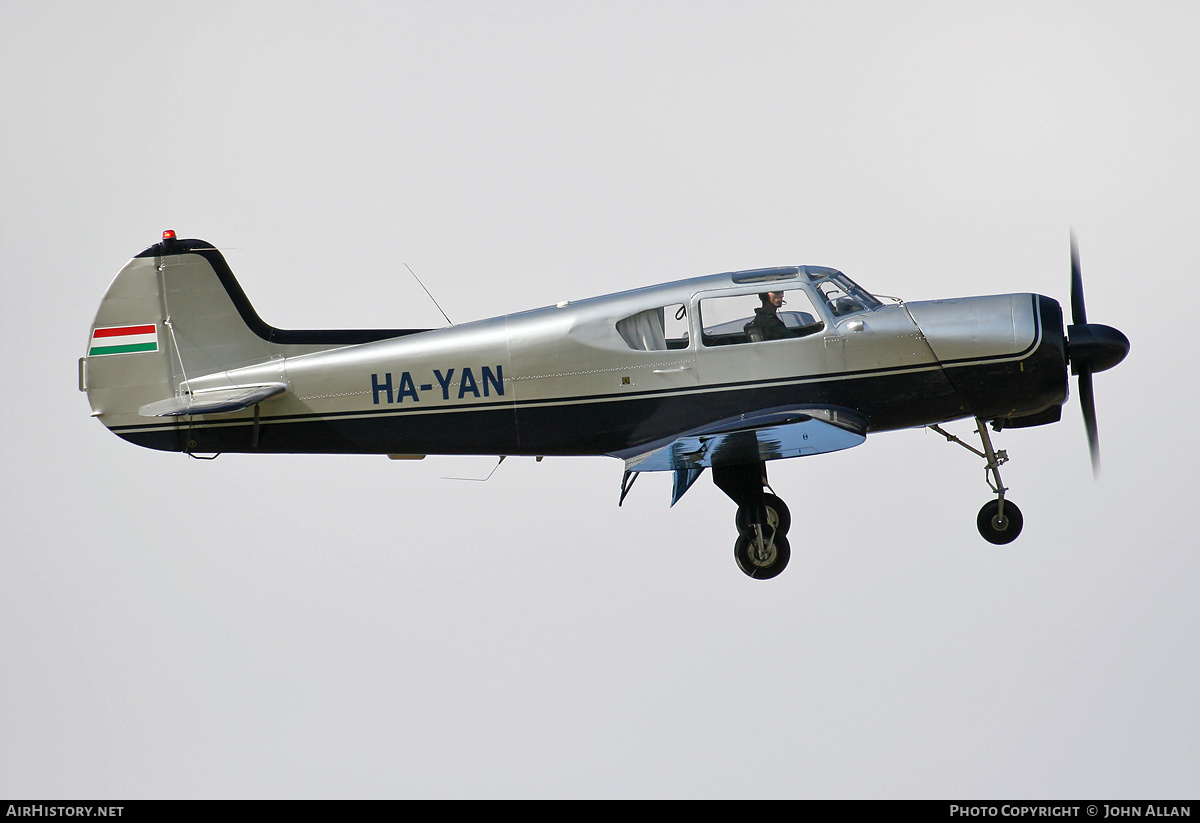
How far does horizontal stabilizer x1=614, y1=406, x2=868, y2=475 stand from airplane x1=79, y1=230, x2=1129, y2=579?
27 mm

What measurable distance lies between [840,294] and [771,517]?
6.80ft

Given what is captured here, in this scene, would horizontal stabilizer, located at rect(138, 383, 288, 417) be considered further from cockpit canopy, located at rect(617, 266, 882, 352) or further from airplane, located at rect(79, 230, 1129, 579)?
cockpit canopy, located at rect(617, 266, 882, 352)

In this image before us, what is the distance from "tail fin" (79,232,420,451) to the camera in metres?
11.7

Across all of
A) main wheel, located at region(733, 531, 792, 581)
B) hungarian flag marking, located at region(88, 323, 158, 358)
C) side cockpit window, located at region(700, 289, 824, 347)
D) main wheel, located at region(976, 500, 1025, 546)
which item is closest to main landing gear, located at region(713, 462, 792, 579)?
main wheel, located at region(733, 531, 792, 581)

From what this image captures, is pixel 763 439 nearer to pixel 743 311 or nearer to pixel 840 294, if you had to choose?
pixel 743 311

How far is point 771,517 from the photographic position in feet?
37.3

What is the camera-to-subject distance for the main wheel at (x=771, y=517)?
11.1 m

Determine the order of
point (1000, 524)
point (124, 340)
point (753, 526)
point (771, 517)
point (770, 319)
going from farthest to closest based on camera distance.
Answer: point (124, 340) < point (1000, 524) < point (771, 517) < point (753, 526) < point (770, 319)

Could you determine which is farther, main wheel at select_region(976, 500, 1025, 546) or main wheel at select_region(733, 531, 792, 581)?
main wheel at select_region(976, 500, 1025, 546)

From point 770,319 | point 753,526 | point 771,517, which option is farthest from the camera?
point 771,517

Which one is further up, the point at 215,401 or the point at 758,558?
the point at 215,401

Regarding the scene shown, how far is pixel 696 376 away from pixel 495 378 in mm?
1775

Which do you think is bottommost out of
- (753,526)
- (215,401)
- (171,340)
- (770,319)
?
(753,526)

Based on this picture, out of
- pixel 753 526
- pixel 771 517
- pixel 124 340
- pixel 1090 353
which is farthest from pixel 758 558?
pixel 124 340
